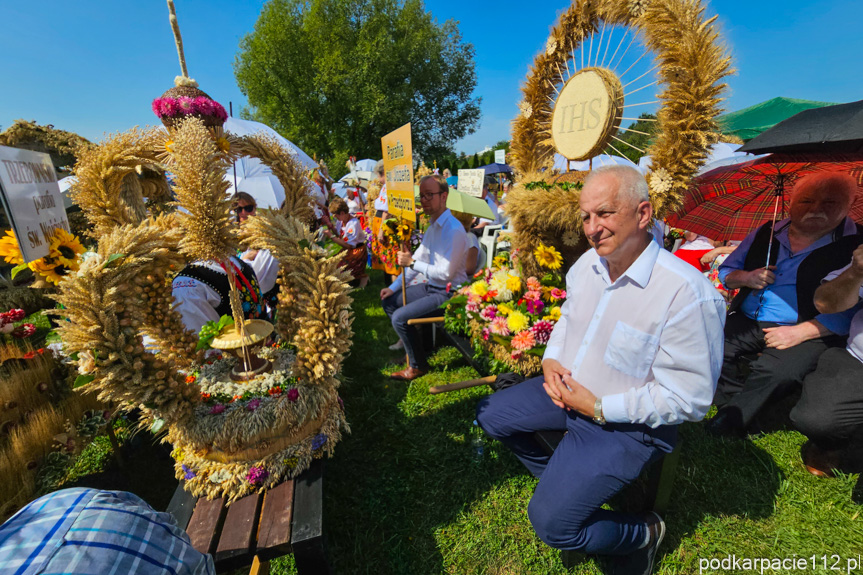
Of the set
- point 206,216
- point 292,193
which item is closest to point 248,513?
point 206,216

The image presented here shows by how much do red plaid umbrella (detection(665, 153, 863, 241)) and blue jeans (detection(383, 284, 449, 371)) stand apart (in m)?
2.11

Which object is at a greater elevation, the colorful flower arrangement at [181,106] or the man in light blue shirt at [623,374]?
the colorful flower arrangement at [181,106]

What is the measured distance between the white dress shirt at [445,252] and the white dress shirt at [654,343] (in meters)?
1.90

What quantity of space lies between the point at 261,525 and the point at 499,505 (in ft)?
4.85

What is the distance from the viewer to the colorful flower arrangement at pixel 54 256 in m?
1.96

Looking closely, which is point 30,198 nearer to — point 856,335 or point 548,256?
point 548,256

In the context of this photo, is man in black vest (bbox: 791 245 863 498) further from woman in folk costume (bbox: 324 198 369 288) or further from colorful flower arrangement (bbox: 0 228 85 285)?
woman in folk costume (bbox: 324 198 369 288)

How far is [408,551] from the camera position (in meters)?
2.17

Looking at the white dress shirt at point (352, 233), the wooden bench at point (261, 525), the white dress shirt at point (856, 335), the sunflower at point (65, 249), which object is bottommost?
the wooden bench at point (261, 525)

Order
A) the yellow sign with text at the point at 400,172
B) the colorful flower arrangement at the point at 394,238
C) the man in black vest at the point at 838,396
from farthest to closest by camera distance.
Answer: the colorful flower arrangement at the point at 394,238
the yellow sign with text at the point at 400,172
the man in black vest at the point at 838,396

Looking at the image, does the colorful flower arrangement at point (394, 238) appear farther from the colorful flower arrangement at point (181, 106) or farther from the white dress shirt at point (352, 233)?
the colorful flower arrangement at point (181, 106)

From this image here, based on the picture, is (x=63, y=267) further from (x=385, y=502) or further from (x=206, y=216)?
(x=385, y=502)

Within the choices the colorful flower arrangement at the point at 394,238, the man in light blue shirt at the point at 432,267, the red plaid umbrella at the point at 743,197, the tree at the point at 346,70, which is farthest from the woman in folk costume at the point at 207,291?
the tree at the point at 346,70

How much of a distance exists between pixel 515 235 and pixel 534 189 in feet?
1.65
